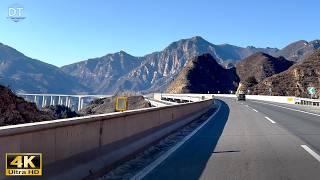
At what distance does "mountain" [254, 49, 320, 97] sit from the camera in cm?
12331

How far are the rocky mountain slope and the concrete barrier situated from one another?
328 inches

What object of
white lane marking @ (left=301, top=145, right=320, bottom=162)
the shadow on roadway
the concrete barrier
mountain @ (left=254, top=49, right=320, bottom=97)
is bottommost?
the shadow on roadway

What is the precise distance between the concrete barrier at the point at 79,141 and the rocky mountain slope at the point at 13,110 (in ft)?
27.3

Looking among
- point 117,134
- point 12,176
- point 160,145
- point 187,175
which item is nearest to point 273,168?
point 187,175

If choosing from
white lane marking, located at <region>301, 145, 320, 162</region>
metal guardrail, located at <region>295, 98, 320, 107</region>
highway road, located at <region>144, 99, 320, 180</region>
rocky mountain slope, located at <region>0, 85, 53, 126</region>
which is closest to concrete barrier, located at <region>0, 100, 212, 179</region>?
highway road, located at <region>144, 99, 320, 180</region>

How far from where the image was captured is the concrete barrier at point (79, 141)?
6375 mm

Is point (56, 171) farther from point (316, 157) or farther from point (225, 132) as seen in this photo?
point (225, 132)

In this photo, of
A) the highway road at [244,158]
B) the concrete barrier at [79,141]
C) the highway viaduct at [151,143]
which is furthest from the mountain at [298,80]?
the concrete barrier at [79,141]

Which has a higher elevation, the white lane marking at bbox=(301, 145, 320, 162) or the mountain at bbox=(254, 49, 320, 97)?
the mountain at bbox=(254, 49, 320, 97)

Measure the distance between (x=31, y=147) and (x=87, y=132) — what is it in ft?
6.73

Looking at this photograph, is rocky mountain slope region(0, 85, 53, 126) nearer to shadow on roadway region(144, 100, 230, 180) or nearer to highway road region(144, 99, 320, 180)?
highway road region(144, 99, 320, 180)

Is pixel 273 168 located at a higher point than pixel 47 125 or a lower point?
lower

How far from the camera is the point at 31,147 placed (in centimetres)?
654

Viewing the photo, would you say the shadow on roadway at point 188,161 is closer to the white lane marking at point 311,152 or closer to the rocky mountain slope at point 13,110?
the white lane marking at point 311,152
